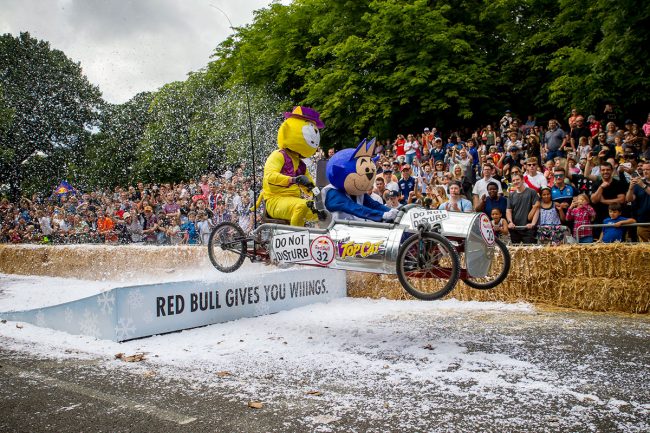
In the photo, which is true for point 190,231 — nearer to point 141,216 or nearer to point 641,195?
point 141,216

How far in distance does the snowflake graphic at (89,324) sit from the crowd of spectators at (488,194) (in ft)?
14.3

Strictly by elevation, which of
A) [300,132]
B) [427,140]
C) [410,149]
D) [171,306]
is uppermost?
[427,140]

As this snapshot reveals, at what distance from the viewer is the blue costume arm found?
288 inches

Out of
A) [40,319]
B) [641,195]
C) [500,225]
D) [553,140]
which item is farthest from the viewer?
[553,140]

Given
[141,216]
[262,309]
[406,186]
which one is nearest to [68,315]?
[262,309]

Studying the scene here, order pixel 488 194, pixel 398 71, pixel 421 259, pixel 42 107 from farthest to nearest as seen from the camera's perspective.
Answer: pixel 42 107 → pixel 398 71 → pixel 488 194 → pixel 421 259

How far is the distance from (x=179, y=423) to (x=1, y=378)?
2168 mm

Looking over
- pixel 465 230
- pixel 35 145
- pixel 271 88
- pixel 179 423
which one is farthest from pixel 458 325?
pixel 35 145

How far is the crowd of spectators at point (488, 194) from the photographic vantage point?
9.77 m

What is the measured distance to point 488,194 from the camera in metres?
10.7

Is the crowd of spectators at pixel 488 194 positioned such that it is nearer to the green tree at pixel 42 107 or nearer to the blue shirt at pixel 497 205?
the blue shirt at pixel 497 205

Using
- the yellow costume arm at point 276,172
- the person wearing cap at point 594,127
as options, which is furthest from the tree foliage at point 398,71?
the yellow costume arm at point 276,172

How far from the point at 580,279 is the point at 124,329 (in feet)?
20.2

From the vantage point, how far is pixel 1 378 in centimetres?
525
